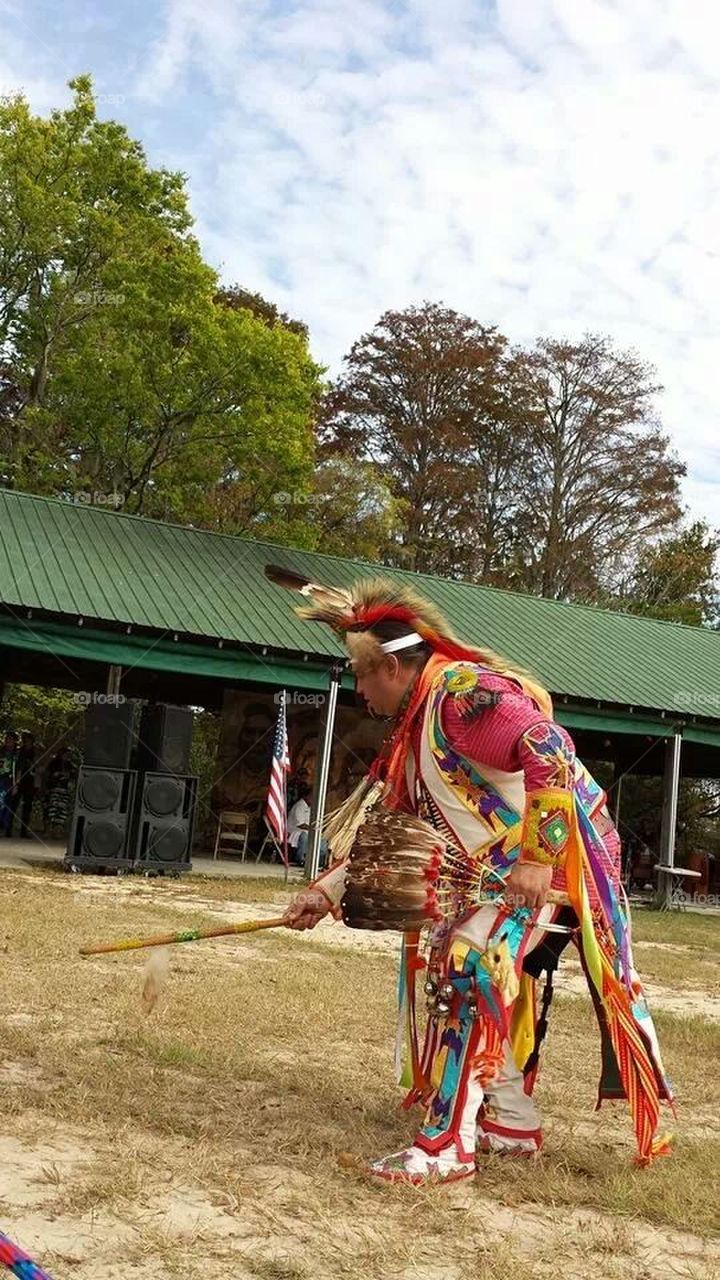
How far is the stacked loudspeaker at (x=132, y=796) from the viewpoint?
14023mm

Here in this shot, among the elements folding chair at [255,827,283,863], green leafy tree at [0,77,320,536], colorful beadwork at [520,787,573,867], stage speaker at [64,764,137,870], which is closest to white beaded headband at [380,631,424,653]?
colorful beadwork at [520,787,573,867]

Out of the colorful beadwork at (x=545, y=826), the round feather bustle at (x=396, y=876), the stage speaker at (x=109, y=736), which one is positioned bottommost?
the round feather bustle at (x=396, y=876)

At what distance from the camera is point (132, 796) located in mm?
14414

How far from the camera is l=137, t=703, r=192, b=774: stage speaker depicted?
14.4 m

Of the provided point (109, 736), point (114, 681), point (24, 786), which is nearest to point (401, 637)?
point (109, 736)

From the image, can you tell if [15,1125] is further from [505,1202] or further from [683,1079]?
[683,1079]

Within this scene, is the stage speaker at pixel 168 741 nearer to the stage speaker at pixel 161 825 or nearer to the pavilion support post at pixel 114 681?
the stage speaker at pixel 161 825

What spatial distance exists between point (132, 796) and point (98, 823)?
0.54 metres

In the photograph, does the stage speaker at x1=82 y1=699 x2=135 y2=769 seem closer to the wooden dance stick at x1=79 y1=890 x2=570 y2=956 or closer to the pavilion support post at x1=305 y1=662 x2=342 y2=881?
the pavilion support post at x1=305 y1=662 x2=342 y2=881

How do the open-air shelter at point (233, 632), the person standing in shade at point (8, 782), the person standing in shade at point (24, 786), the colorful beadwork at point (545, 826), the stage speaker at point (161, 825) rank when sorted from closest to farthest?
the colorful beadwork at point (545, 826) < the stage speaker at point (161, 825) < the open-air shelter at point (233, 632) < the person standing in shade at point (8, 782) < the person standing in shade at point (24, 786)

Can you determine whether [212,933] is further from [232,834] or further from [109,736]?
[232,834]

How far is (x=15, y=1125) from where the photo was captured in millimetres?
3865

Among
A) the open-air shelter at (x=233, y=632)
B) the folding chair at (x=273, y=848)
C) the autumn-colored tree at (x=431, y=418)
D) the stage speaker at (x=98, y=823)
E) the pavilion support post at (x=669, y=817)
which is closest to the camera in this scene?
the stage speaker at (x=98, y=823)

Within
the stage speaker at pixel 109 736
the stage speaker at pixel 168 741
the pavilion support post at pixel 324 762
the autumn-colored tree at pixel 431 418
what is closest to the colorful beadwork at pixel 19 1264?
the stage speaker at pixel 109 736
